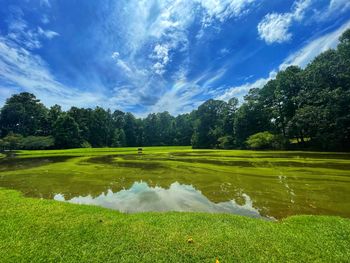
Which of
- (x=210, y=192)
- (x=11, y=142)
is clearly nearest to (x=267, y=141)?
(x=210, y=192)

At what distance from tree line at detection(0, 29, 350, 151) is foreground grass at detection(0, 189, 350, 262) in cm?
3354

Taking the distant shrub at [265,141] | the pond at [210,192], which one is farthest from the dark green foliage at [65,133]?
the pond at [210,192]

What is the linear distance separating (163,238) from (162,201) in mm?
4734

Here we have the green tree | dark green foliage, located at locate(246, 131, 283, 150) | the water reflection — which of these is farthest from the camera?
the green tree

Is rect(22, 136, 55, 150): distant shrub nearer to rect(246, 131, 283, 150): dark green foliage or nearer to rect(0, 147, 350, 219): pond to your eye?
rect(0, 147, 350, 219): pond

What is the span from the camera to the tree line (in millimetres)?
35656

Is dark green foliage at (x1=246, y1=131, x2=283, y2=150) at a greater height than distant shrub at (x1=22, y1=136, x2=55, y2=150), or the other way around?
distant shrub at (x1=22, y1=136, x2=55, y2=150)

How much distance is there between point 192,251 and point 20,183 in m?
13.8

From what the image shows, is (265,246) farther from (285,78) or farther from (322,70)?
(285,78)

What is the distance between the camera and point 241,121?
56281mm

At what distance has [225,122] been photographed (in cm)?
6612

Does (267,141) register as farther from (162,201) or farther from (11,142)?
(11,142)

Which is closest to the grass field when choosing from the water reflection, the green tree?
the water reflection

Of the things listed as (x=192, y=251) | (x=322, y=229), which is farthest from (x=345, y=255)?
(x=192, y=251)
